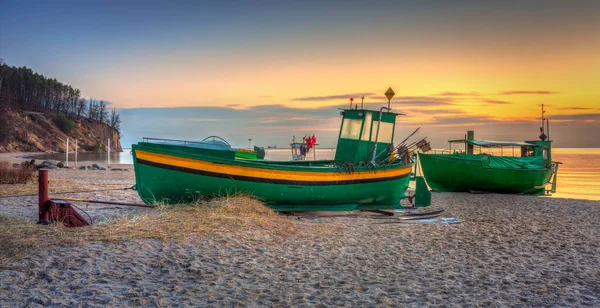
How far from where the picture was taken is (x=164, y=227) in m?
8.64

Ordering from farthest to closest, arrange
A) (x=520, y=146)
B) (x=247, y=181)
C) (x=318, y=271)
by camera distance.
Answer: (x=520, y=146) < (x=247, y=181) < (x=318, y=271)

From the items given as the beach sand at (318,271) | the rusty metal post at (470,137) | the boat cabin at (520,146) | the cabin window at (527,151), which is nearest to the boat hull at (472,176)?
the boat cabin at (520,146)

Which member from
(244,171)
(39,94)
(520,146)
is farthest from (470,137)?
(39,94)

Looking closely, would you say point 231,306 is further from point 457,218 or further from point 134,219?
point 457,218

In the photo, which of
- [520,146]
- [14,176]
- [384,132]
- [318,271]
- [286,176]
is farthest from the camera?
[520,146]

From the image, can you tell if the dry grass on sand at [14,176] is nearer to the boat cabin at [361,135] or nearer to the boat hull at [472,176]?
the boat cabin at [361,135]

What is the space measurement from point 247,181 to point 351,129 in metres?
4.40

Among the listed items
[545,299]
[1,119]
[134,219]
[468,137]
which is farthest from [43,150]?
[545,299]

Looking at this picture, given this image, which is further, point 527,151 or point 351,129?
point 527,151

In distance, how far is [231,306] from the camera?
528 cm

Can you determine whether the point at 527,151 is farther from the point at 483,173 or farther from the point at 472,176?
the point at 472,176

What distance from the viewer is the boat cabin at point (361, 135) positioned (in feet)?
47.3

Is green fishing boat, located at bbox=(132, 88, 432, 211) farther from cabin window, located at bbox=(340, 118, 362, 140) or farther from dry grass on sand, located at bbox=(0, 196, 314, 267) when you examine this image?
dry grass on sand, located at bbox=(0, 196, 314, 267)

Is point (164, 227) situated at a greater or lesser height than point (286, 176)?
lesser
